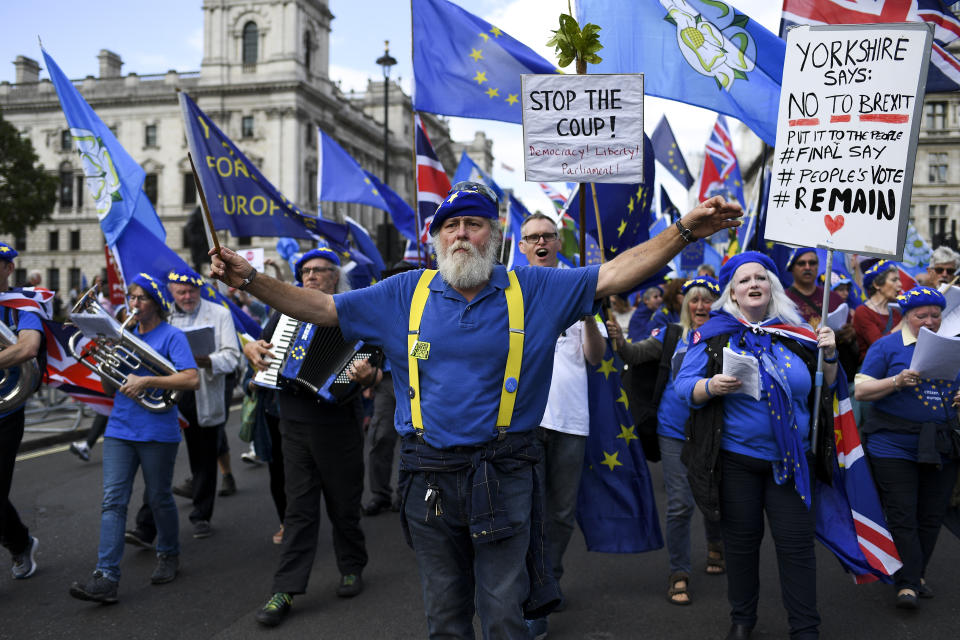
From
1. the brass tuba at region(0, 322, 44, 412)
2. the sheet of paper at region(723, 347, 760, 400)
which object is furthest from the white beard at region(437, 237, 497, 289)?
the brass tuba at region(0, 322, 44, 412)

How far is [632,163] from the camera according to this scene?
4.30 m

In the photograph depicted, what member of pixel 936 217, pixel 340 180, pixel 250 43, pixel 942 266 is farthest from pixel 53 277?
pixel 942 266

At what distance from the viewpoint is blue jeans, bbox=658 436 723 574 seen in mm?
4887

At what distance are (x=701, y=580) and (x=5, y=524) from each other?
4364 millimetres

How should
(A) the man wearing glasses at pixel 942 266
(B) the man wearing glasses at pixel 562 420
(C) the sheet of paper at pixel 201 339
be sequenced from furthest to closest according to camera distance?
(A) the man wearing glasses at pixel 942 266 → (C) the sheet of paper at pixel 201 339 → (B) the man wearing glasses at pixel 562 420

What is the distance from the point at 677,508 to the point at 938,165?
194 ft

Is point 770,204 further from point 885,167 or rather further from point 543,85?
point 543,85

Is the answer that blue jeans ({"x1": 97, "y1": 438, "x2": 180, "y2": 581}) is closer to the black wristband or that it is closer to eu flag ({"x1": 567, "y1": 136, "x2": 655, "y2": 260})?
the black wristband

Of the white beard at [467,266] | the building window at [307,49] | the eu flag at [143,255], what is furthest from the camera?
the building window at [307,49]

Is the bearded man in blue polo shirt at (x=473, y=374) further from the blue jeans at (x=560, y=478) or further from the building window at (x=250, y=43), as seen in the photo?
Answer: the building window at (x=250, y=43)

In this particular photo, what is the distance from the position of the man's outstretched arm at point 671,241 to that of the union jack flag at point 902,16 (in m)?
4.04

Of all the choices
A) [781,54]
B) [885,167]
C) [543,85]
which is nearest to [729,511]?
[885,167]

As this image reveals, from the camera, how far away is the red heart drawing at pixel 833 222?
3.98 meters

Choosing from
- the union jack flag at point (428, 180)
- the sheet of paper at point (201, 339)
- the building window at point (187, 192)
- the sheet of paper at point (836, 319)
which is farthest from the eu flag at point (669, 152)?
the building window at point (187, 192)
